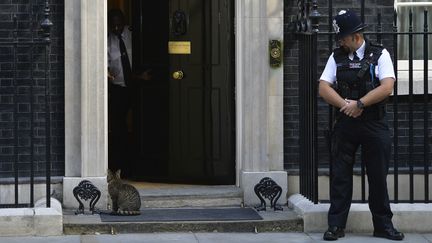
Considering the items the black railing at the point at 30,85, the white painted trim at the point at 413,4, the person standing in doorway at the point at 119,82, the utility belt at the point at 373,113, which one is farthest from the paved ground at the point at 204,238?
the white painted trim at the point at 413,4

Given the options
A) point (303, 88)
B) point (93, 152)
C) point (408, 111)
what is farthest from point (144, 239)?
point (408, 111)

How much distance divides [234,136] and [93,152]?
1.58 metres

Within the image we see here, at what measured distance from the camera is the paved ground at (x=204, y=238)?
28.8 feet

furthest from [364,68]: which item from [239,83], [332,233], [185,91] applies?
[185,91]

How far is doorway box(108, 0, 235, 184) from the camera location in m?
10.7

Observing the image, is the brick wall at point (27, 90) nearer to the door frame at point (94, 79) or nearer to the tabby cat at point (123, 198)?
the door frame at point (94, 79)

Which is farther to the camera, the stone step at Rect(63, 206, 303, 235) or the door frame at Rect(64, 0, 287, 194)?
the door frame at Rect(64, 0, 287, 194)

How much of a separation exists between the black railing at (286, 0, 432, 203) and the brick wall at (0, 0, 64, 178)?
7.22ft

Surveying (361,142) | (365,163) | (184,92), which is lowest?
(365,163)

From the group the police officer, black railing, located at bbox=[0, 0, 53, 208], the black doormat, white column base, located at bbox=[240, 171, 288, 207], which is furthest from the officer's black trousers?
black railing, located at bbox=[0, 0, 53, 208]

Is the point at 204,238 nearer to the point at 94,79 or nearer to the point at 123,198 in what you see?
the point at 123,198

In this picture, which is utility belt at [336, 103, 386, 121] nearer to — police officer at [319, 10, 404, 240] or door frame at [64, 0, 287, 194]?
police officer at [319, 10, 404, 240]

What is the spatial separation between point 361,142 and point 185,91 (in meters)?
2.66

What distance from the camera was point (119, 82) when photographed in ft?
35.9
